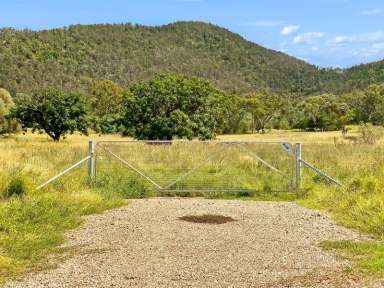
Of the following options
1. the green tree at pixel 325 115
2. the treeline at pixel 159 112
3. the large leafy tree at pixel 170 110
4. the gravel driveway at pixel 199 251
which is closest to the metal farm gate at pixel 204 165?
the gravel driveway at pixel 199 251

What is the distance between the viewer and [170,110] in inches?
1539

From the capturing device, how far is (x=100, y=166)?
709 inches

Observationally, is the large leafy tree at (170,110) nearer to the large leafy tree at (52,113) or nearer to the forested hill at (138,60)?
the large leafy tree at (52,113)

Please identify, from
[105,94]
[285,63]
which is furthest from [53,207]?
[285,63]

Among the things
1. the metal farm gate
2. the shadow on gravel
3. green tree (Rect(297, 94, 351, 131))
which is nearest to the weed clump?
the metal farm gate

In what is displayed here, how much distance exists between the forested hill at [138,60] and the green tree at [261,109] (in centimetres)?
4536

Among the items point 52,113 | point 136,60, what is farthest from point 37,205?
point 136,60

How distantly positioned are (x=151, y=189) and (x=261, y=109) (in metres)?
71.2

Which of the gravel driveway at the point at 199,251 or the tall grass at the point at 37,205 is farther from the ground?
the tall grass at the point at 37,205

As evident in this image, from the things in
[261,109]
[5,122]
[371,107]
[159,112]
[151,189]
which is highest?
[371,107]

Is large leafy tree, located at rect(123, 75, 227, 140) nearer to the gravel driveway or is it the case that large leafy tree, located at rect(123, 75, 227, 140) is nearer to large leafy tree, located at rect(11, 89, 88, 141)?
large leafy tree, located at rect(11, 89, 88, 141)

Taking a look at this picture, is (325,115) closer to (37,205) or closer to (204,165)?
(204,165)

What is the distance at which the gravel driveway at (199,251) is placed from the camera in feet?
25.4

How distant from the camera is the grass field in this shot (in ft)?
31.6
